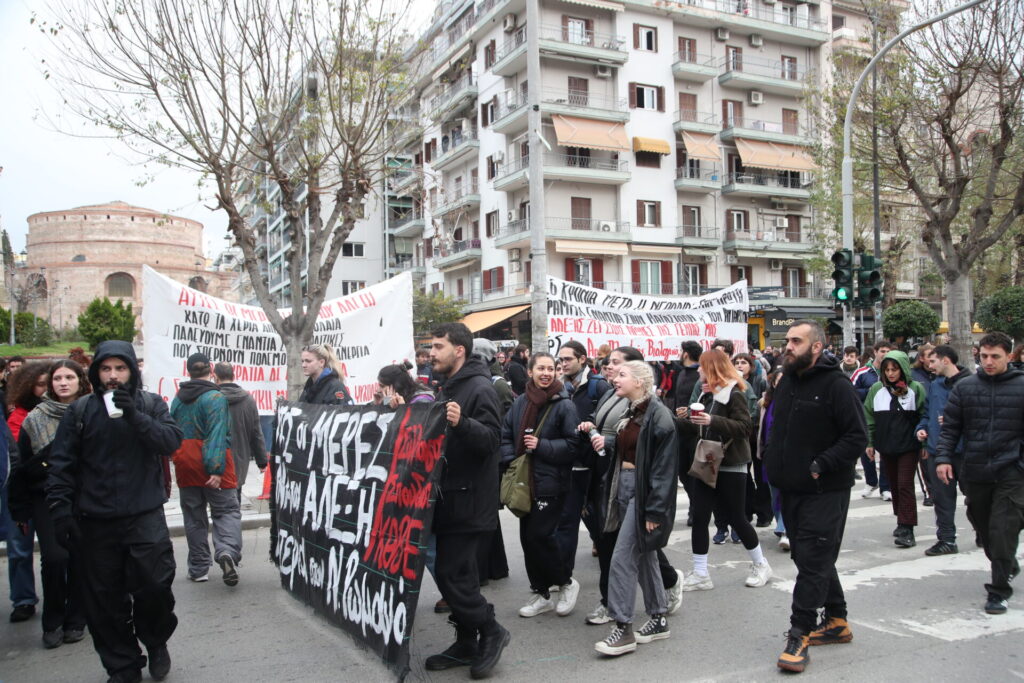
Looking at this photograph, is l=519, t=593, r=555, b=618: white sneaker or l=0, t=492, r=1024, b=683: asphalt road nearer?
l=0, t=492, r=1024, b=683: asphalt road

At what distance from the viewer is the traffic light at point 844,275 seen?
13148 mm

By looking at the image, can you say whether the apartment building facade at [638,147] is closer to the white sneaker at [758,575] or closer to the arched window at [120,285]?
the white sneaker at [758,575]

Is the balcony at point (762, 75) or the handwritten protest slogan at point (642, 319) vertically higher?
the balcony at point (762, 75)

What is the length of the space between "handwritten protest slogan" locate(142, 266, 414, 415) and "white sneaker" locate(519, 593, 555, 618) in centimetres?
596

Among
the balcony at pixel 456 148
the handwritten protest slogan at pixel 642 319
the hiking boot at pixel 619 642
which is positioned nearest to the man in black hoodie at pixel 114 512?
the hiking boot at pixel 619 642

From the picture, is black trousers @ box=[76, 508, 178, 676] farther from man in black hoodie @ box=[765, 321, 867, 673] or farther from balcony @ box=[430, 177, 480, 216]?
balcony @ box=[430, 177, 480, 216]

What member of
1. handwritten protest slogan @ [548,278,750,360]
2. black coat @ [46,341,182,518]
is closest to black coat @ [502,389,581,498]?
black coat @ [46,341,182,518]

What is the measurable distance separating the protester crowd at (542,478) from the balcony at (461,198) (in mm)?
31743

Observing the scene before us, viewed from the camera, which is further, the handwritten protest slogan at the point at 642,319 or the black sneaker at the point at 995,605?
the handwritten protest slogan at the point at 642,319

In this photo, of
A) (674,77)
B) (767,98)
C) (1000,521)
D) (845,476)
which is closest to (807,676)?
(845,476)

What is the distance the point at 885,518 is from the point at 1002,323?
20606mm

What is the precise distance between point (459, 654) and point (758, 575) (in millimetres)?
2695

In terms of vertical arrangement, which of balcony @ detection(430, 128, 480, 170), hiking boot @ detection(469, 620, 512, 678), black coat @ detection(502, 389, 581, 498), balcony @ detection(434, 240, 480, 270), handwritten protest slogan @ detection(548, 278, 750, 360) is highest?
balcony @ detection(430, 128, 480, 170)

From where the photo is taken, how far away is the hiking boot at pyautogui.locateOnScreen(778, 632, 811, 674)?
431 cm
